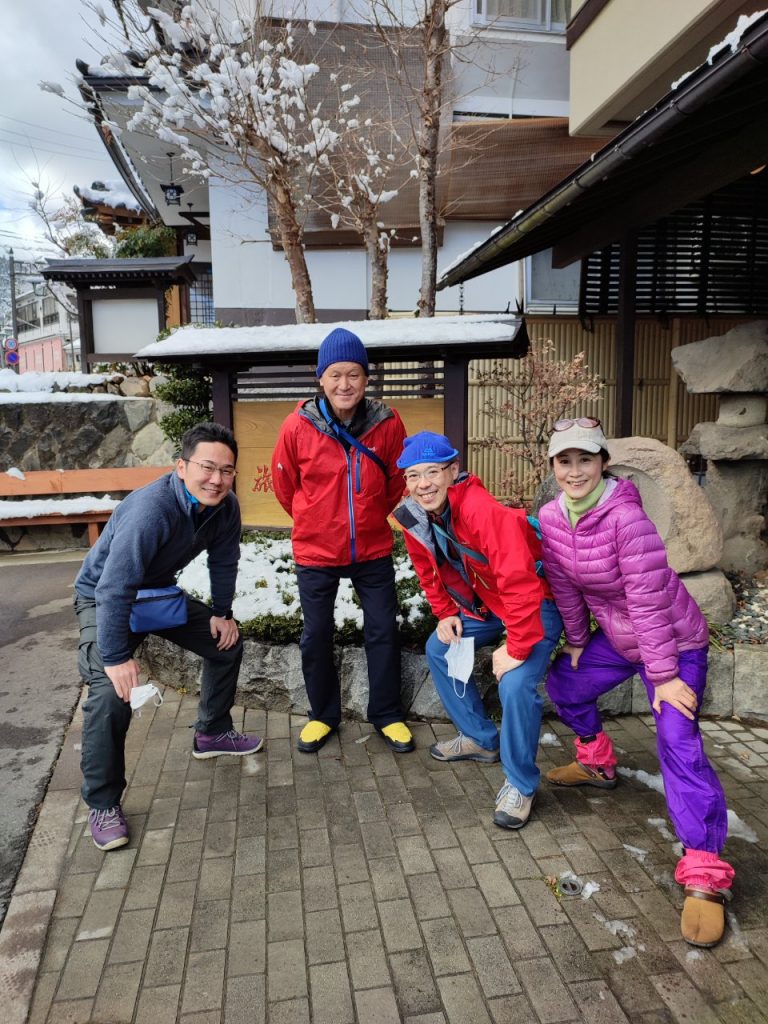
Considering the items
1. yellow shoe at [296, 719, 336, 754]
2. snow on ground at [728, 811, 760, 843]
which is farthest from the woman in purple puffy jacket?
yellow shoe at [296, 719, 336, 754]

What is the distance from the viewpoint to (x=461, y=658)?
349cm

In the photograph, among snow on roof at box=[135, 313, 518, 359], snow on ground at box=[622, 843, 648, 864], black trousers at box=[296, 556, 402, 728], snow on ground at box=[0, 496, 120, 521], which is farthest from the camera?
snow on ground at box=[0, 496, 120, 521]

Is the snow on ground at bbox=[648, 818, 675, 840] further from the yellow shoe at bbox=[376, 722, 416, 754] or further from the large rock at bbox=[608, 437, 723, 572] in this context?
the large rock at bbox=[608, 437, 723, 572]

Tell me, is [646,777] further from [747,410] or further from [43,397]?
[43,397]

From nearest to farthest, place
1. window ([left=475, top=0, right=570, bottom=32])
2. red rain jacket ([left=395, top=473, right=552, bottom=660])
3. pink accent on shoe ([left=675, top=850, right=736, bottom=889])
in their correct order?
1. pink accent on shoe ([left=675, top=850, right=736, bottom=889])
2. red rain jacket ([left=395, top=473, right=552, bottom=660])
3. window ([left=475, top=0, right=570, bottom=32])

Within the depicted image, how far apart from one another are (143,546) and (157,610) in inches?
16.2

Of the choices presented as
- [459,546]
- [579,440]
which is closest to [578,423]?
[579,440]

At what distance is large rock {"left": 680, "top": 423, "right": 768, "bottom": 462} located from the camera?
5.49 metres

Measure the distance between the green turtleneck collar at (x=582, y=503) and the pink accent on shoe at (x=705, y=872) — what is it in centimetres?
135

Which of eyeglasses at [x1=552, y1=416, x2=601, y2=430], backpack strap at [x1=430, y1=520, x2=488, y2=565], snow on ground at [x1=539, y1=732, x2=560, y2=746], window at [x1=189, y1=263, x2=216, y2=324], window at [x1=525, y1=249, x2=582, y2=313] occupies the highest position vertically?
window at [x1=189, y1=263, x2=216, y2=324]

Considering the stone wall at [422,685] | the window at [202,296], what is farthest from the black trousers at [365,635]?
the window at [202,296]

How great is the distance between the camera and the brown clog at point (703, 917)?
248 cm

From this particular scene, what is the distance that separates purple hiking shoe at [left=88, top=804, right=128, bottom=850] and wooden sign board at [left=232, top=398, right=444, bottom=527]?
3277mm

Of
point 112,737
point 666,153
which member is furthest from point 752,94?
point 112,737
